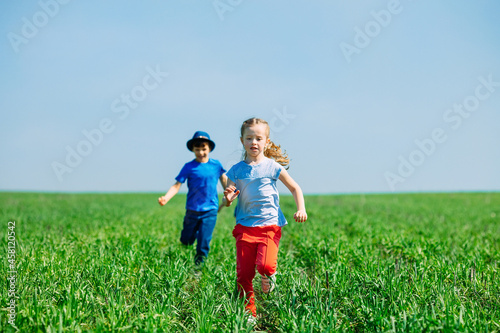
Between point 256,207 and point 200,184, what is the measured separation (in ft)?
7.16

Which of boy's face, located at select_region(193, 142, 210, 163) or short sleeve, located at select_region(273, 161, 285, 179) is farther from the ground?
boy's face, located at select_region(193, 142, 210, 163)

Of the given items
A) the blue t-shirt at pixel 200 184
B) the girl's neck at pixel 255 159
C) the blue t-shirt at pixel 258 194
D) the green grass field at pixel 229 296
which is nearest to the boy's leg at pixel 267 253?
the blue t-shirt at pixel 258 194

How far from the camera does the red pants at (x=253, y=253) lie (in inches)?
152

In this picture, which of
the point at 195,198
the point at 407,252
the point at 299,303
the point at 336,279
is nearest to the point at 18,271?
the point at 195,198

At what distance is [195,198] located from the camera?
6.03 m

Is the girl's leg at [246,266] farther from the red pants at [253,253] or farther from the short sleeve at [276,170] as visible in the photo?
the short sleeve at [276,170]

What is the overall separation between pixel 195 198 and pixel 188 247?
109 cm

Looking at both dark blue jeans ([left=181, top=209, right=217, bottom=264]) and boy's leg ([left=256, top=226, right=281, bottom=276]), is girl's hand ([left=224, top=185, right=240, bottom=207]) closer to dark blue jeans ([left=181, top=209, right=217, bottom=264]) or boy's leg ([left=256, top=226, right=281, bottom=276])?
boy's leg ([left=256, top=226, right=281, bottom=276])

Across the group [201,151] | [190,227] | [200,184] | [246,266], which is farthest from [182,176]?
[246,266]

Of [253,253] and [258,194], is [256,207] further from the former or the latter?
A: [253,253]

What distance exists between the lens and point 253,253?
3953 millimetres

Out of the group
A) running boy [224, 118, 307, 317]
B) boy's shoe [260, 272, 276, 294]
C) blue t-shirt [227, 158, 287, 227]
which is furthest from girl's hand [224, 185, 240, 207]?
boy's shoe [260, 272, 276, 294]

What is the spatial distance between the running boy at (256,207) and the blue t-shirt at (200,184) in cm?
189

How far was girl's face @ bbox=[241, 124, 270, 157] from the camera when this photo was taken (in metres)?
3.89
